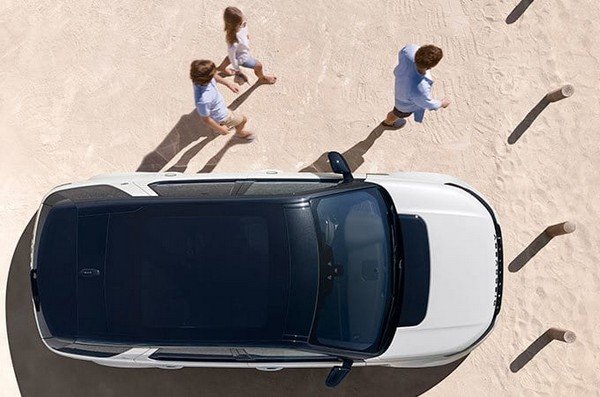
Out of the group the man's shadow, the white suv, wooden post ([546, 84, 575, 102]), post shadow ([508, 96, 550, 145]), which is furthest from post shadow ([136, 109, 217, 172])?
wooden post ([546, 84, 575, 102])

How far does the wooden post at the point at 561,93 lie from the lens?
5.68m

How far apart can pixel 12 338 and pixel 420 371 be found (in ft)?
14.9

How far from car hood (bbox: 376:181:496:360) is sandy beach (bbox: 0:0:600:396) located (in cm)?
111

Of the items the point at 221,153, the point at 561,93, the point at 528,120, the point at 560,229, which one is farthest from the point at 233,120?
the point at 560,229

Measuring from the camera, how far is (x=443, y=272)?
4.75 m

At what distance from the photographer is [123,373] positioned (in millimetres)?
5512

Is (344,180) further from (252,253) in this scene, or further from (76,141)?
(76,141)

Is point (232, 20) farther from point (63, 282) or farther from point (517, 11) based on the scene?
point (517, 11)

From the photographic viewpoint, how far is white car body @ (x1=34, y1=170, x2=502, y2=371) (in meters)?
4.70

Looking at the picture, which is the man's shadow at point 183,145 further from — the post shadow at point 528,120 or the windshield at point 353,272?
the post shadow at point 528,120

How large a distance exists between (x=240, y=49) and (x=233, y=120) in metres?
0.77

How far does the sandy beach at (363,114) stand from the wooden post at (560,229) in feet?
0.38

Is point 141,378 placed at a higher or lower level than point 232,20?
lower

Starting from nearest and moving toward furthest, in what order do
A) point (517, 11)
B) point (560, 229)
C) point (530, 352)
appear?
point (560, 229) < point (530, 352) < point (517, 11)
